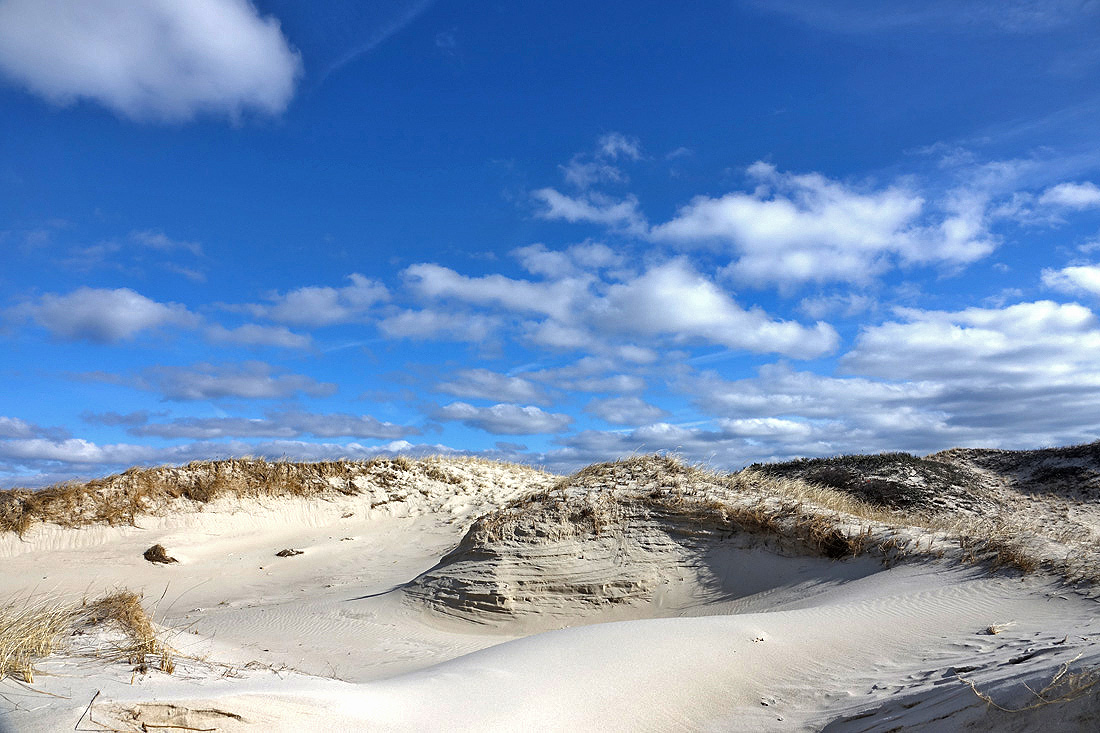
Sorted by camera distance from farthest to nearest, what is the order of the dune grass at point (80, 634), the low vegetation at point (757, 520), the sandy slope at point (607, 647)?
1. the low vegetation at point (757, 520)
2. the dune grass at point (80, 634)
3. the sandy slope at point (607, 647)

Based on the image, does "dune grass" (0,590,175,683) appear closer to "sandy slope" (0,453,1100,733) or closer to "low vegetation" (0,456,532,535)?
"sandy slope" (0,453,1100,733)

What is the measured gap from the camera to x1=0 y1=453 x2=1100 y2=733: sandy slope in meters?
4.21

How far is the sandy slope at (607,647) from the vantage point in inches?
166

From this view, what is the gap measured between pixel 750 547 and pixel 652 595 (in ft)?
5.99

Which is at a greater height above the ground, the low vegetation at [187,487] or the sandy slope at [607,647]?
the low vegetation at [187,487]

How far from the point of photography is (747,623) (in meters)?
7.21

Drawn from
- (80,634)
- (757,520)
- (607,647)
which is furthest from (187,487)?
(607,647)

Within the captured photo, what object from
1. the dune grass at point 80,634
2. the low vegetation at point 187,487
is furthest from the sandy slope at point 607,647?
the low vegetation at point 187,487

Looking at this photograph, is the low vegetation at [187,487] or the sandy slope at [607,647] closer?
the sandy slope at [607,647]

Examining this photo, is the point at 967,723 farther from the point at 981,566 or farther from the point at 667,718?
the point at 981,566

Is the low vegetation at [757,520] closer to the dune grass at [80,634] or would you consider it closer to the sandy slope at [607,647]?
the sandy slope at [607,647]

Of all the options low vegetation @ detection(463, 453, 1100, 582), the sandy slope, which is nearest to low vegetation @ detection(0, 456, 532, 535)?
the sandy slope

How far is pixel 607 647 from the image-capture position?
645cm

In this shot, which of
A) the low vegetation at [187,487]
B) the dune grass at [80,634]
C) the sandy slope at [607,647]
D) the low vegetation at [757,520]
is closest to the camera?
the sandy slope at [607,647]
